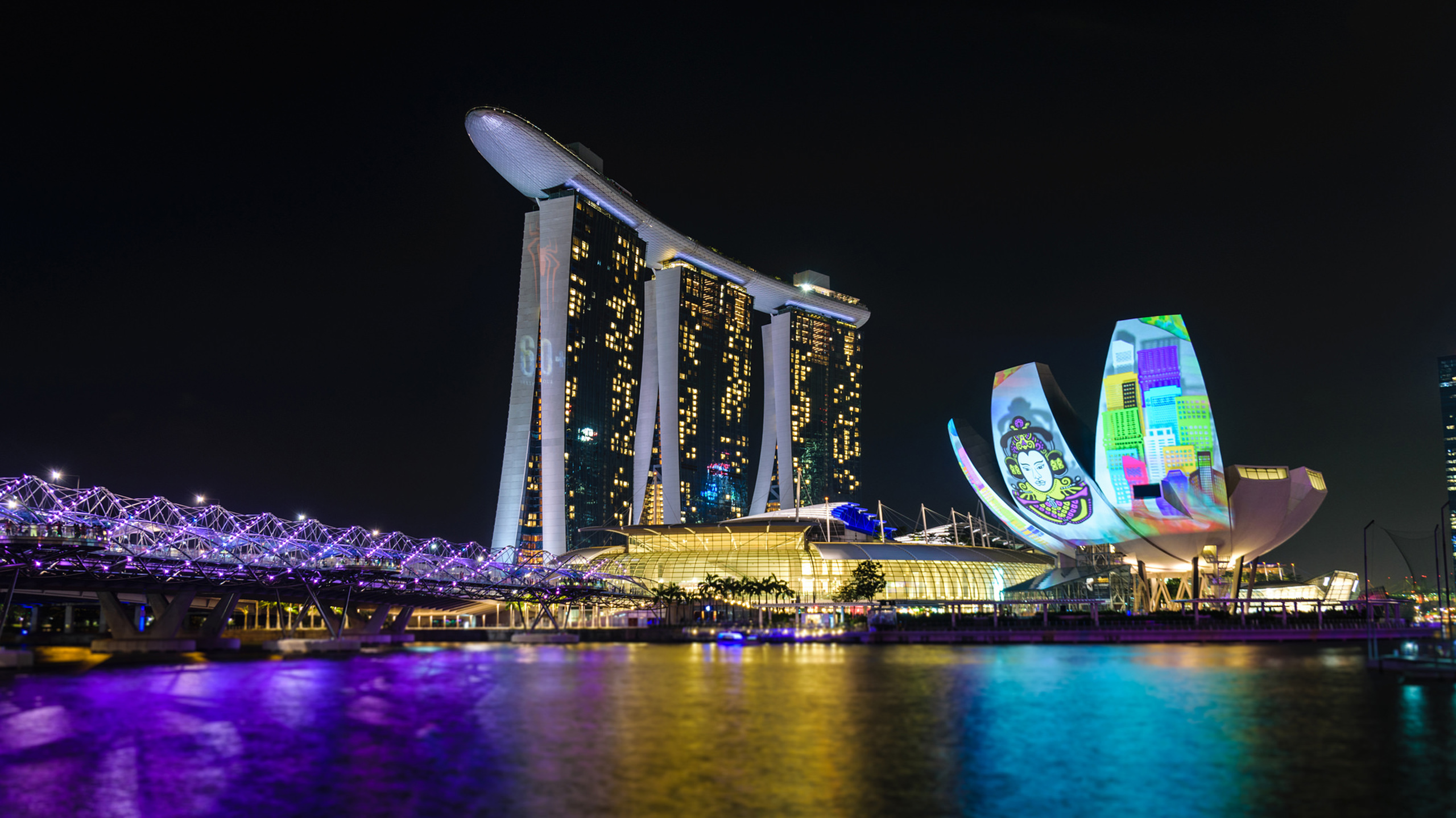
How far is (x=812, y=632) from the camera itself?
8950cm

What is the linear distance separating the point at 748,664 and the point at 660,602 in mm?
58511

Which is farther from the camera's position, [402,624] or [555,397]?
[555,397]

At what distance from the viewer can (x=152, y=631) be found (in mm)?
67438

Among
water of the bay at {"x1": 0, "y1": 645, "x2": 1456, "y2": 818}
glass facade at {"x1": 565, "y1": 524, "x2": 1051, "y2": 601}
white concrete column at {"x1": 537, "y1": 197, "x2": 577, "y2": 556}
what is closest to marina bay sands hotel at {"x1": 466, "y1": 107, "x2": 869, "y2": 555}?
white concrete column at {"x1": 537, "y1": 197, "x2": 577, "y2": 556}

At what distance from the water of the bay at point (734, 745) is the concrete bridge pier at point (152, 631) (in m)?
26.6

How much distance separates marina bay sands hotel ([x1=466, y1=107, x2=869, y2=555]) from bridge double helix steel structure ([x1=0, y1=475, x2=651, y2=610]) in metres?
34.3

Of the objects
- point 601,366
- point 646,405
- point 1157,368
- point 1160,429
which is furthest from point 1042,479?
point 646,405

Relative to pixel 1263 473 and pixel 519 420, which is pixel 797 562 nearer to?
pixel 519 420

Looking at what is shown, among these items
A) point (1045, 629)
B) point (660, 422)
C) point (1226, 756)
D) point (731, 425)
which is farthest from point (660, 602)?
point (1226, 756)

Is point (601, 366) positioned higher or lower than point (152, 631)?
higher

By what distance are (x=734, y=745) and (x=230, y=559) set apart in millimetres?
51158

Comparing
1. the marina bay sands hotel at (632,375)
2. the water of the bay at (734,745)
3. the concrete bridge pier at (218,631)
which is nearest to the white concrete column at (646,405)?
the marina bay sands hotel at (632,375)

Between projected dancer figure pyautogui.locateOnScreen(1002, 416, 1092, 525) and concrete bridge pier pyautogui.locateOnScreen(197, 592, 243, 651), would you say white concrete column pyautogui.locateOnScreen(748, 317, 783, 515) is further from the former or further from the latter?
concrete bridge pier pyautogui.locateOnScreen(197, 592, 243, 651)

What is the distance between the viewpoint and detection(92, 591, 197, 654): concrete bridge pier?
65812 millimetres
